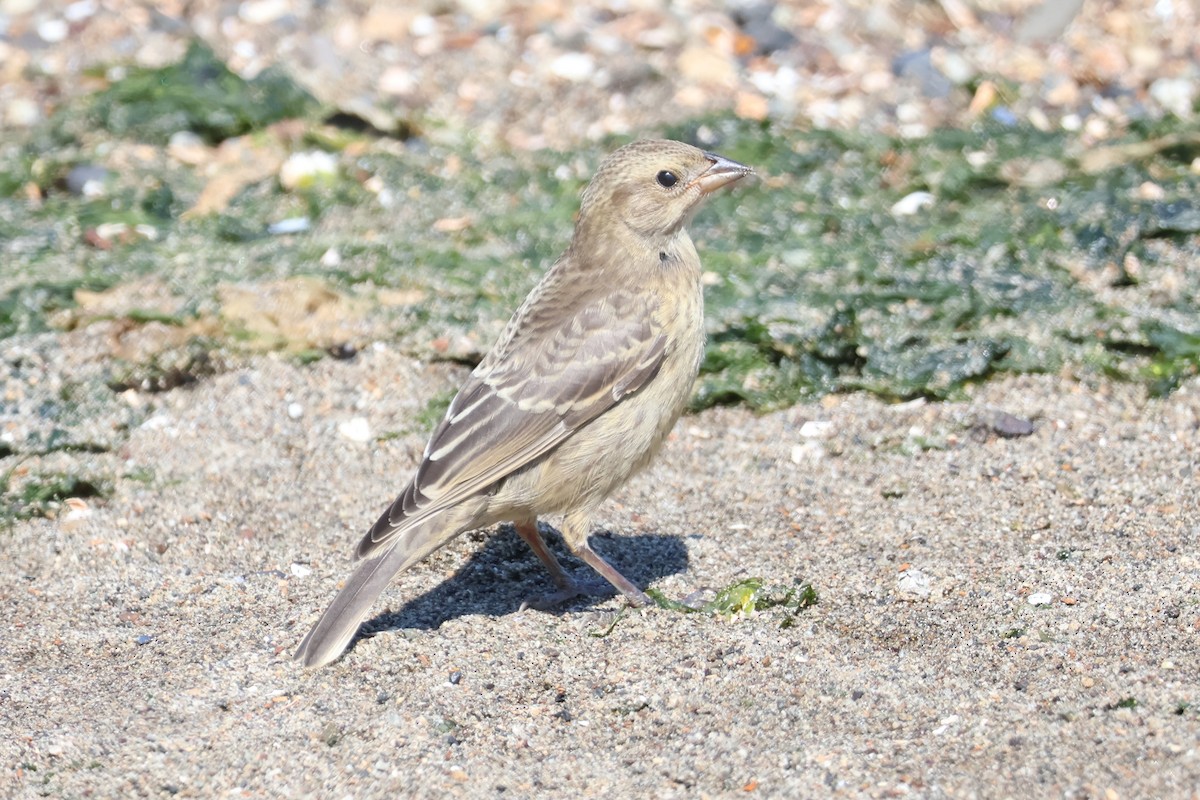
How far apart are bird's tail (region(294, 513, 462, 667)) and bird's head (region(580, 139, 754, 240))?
4.29 ft

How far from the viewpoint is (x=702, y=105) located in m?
8.93

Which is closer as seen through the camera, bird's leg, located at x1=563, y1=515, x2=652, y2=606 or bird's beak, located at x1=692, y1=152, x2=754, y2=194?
bird's leg, located at x1=563, y1=515, x2=652, y2=606

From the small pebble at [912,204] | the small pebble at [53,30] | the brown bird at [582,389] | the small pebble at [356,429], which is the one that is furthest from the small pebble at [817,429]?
the small pebble at [53,30]

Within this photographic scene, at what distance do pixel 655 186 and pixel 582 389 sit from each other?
2.79 ft

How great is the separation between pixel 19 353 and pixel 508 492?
9.41ft

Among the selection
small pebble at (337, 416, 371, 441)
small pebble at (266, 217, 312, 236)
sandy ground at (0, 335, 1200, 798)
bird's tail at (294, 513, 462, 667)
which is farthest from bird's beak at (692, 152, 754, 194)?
small pebble at (266, 217, 312, 236)

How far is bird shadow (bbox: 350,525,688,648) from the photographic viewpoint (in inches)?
193

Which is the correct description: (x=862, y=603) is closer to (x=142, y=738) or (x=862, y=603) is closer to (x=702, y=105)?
(x=142, y=738)

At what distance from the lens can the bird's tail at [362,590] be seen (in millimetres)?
4383

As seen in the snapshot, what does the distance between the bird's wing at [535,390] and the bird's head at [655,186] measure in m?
0.31

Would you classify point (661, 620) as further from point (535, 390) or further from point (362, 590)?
point (362, 590)

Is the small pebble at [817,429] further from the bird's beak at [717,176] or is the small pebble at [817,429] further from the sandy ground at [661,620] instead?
the bird's beak at [717,176]

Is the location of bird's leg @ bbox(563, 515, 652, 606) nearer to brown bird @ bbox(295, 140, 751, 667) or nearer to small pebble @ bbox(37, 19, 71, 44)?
brown bird @ bbox(295, 140, 751, 667)

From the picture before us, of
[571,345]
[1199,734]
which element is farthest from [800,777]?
[571,345]
